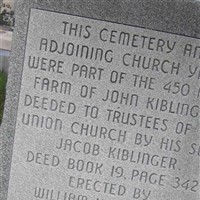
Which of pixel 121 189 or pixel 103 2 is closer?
pixel 103 2

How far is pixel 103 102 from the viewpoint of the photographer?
2441 mm

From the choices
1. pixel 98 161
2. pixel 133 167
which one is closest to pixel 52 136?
pixel 98 161

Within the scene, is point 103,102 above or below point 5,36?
above

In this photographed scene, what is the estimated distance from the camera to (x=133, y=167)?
251 centimetres

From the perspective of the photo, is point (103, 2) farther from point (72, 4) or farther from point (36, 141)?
point (36, 141)

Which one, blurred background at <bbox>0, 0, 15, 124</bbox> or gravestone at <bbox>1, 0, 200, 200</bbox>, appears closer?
gravestone at <bbox>1, 0, 200, 200</bbox>

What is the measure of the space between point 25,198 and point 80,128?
49cm

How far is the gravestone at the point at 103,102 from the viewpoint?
237cm

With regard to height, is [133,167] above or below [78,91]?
below

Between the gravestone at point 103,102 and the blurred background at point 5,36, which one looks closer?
the gravestone at point 103,102

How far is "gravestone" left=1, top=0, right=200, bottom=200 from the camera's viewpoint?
2367 millimetres

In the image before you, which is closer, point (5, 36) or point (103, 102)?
point (103, 102)

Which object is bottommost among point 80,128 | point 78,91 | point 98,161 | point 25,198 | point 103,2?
point 25,198

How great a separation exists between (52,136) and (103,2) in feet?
2.33
